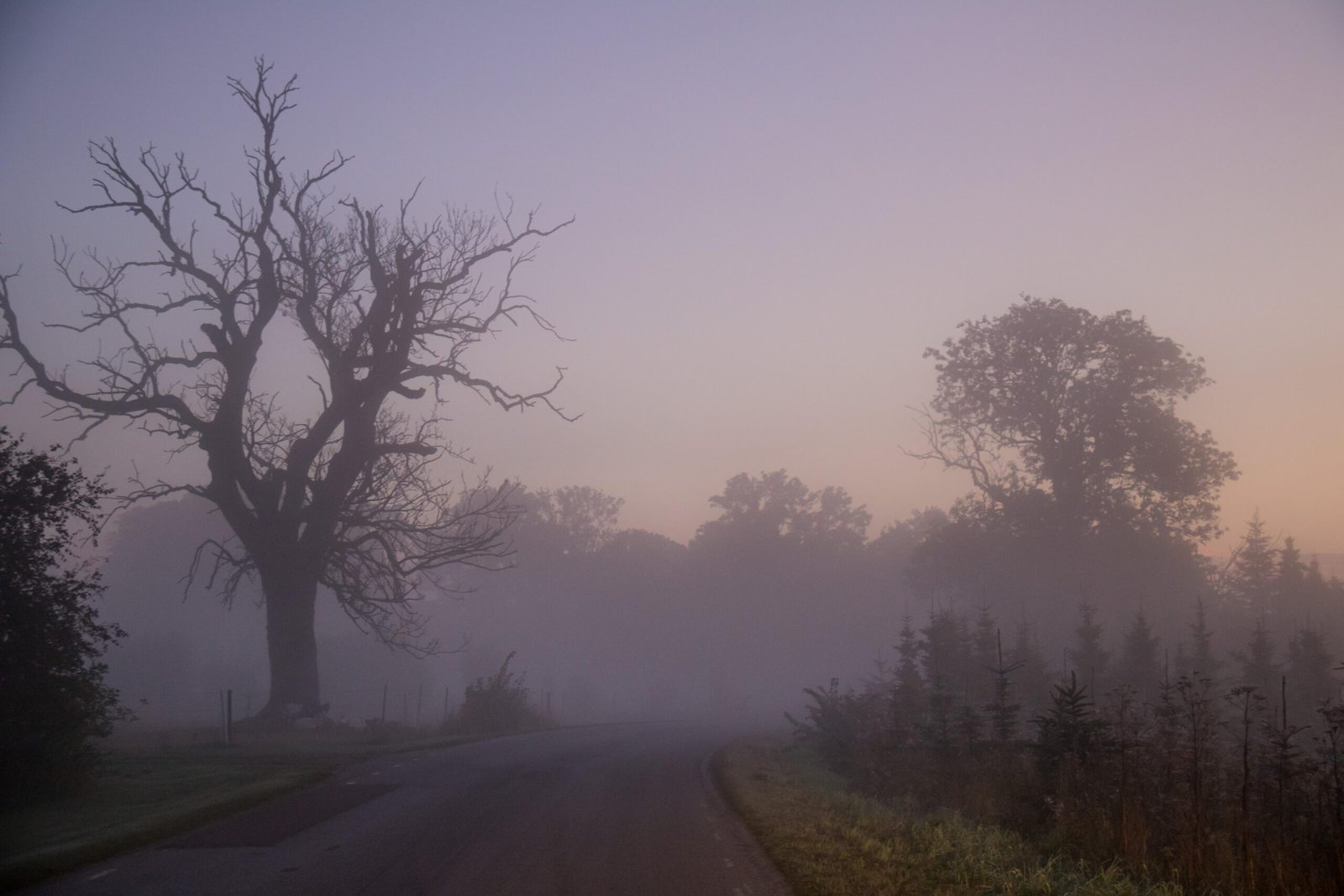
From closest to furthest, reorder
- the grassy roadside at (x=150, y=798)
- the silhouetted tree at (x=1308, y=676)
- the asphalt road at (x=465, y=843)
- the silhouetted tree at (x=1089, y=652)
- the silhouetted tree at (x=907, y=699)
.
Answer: the asphalt road at (x=465, y=843), the grassy roadside at (x=150, y=798), the silhouetted tree at (x=907, y=699), the silhouetted tree at (x=1308, y=676), the silhouetted tree at (x=1089, y=652)

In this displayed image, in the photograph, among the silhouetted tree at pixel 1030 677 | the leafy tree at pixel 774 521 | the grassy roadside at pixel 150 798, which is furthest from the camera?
the leafy tree at pixel 774 521

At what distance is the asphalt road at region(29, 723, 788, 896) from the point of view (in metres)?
9.22

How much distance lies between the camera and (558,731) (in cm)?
3212

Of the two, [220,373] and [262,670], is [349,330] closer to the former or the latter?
[220,373]

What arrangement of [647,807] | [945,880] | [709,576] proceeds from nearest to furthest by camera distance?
[945,880], [647,807], [709,576]

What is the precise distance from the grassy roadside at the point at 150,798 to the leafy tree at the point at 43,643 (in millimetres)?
646

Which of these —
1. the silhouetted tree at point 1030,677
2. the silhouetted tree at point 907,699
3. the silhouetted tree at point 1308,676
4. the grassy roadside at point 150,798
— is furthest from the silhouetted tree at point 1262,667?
the grassy roadside at point 150,798

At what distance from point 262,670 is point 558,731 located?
5732 cm

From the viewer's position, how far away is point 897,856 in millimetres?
10156

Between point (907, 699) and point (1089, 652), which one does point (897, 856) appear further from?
point (1089, 652)

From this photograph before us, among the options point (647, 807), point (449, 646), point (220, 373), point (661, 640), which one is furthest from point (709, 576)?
point (647, 807)

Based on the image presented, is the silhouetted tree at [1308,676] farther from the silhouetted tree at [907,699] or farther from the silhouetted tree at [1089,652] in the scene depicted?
the silhouetted tree at [907,699]

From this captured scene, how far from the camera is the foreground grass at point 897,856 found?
891 cm

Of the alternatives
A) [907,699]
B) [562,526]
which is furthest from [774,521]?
[907,699]
